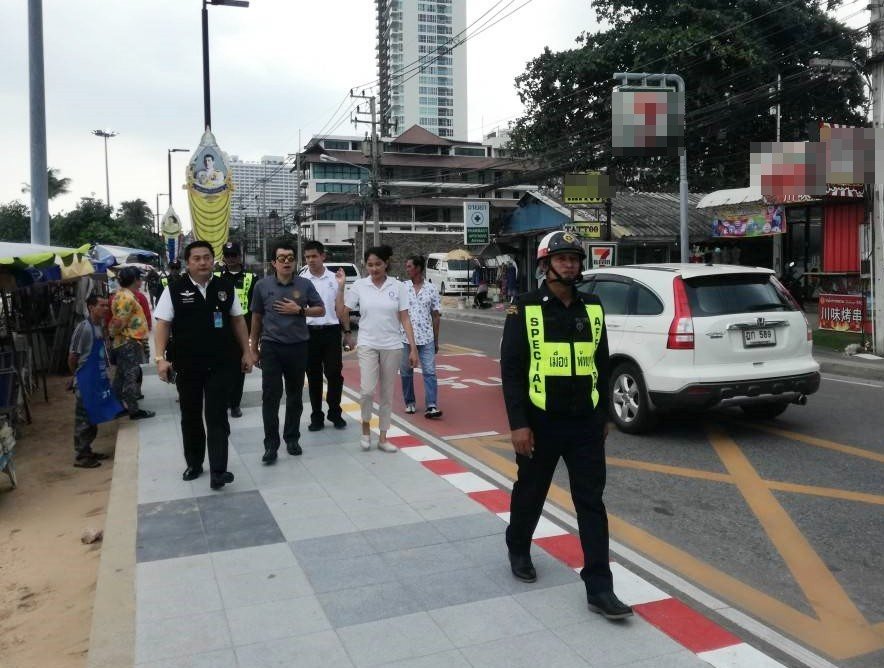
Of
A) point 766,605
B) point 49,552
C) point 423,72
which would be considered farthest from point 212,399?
point 423,72

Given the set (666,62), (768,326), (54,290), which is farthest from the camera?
(666,62)

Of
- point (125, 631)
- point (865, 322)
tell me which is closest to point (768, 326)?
point (125, 631)

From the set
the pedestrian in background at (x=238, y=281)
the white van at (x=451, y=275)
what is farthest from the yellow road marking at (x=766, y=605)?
the white van at (x=451, y=275)

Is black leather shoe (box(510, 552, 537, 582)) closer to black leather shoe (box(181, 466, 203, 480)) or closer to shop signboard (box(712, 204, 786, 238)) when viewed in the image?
black leather shoe (box(181, 466, 203, 480))

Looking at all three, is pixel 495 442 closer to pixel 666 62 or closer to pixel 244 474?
pixel 244 474

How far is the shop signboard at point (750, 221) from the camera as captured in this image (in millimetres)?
19562

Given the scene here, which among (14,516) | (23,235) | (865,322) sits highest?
(23,235)

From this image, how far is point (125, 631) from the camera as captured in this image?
3.53 metres

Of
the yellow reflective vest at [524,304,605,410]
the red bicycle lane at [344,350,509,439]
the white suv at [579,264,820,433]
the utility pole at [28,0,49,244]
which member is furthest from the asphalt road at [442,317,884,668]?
the utility pole at [28,0,49,244]

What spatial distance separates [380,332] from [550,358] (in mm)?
3379

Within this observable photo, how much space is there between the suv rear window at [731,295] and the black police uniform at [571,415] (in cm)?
368

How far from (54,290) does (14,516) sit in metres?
10.2

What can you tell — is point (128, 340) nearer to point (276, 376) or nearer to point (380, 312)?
point (276, 376)

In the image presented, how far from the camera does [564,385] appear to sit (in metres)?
3.74
